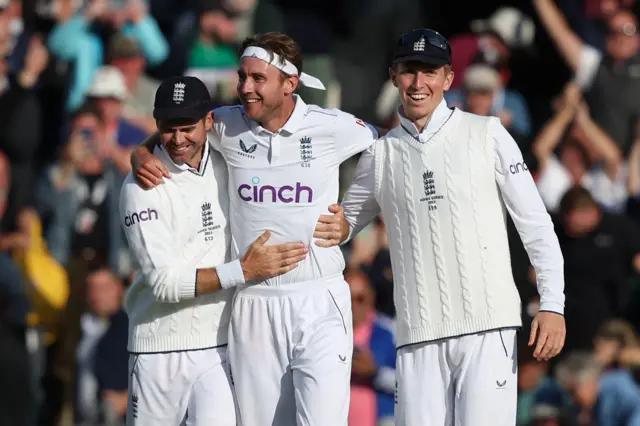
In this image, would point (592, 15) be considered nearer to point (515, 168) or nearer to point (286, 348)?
point (515, 168)

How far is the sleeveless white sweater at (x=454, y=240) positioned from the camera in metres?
7.91

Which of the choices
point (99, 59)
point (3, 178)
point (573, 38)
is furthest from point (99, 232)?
point (573, 38)

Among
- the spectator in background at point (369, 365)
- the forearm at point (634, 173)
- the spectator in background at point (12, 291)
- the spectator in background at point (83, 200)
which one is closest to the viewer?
the spectator in background at point (369, 365)

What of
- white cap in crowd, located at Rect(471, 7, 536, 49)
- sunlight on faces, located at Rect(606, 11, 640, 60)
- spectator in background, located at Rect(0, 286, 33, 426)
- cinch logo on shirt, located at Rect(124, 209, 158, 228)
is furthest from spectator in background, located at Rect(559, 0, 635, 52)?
cinch logo on shirt, located at Rect(124, 209, 158, 228)

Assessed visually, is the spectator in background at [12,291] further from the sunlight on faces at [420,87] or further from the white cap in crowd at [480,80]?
the sunlight on faces at [420,87]

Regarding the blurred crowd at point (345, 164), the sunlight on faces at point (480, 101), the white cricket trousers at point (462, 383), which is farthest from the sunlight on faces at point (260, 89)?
the sunlight on faces at point (480, 101)

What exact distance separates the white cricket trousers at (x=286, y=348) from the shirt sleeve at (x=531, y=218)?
1.03 metres

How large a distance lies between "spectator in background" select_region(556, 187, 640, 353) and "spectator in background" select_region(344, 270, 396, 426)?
54.3 inches

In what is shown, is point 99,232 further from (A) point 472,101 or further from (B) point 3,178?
(A) point 472,101

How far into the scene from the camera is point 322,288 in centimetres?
821

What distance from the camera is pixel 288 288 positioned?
8.18 meters

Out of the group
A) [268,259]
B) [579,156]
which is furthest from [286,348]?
[579,156]

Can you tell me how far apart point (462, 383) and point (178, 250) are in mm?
1663

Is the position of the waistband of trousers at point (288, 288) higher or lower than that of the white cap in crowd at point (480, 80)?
lower
